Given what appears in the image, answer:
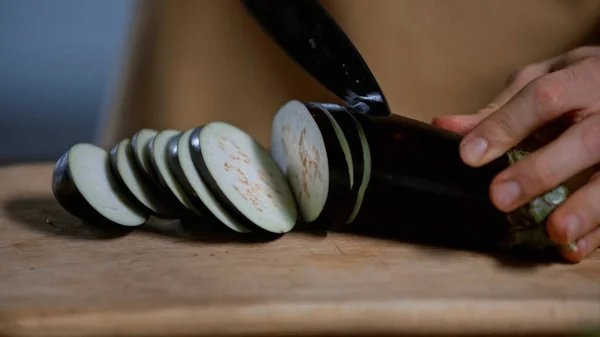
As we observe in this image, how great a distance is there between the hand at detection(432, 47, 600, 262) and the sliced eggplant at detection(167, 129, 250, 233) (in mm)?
416

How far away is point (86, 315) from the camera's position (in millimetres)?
830

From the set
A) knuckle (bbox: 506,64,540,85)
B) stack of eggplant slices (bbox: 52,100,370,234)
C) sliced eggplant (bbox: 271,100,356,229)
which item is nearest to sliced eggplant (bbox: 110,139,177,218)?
stack of eggplant slices (bbox: 52,100,370,234)

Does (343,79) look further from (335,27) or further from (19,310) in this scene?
(19,310)

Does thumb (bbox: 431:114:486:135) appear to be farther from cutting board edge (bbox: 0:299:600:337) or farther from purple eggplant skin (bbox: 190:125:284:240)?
cutting board edge (bbox: 0:299:600:337)

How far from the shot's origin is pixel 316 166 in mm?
1187

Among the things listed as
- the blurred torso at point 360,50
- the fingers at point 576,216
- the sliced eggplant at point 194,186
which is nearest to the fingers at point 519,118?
the fingers at point 576,216

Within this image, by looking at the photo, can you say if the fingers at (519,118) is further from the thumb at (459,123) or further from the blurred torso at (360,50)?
the blurred torso at (360,50)

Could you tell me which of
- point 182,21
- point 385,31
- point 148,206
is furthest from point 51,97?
point 148,206

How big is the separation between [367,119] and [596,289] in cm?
47

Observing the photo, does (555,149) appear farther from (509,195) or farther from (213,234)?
(213,234)

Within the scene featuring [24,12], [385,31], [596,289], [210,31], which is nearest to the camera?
[596,289]

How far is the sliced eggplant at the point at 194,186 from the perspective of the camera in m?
1.16

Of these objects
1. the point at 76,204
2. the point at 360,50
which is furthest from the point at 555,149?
the point at 360,50

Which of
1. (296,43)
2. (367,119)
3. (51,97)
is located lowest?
(51,97)
